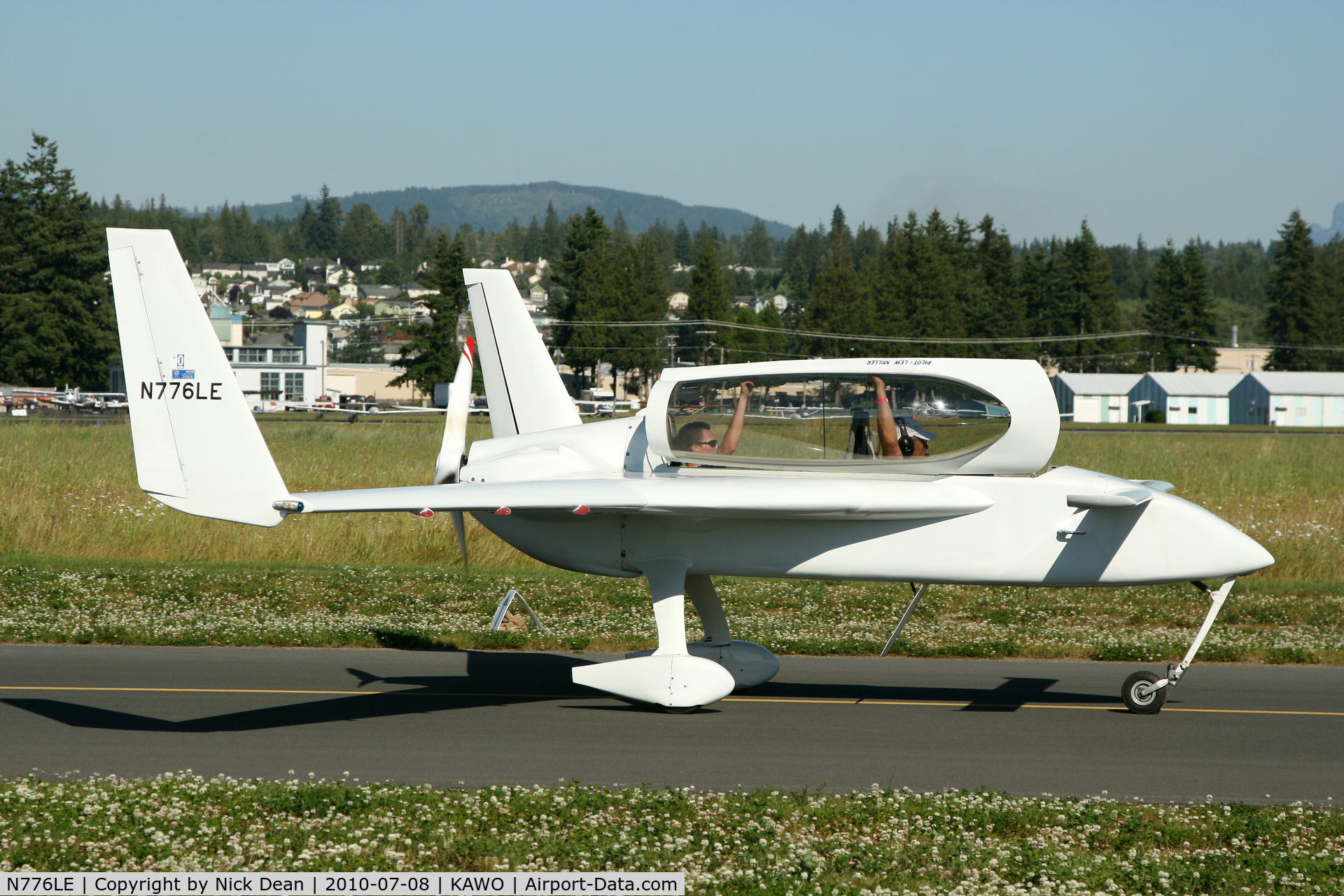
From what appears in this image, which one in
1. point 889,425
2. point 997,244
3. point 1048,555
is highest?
point 997,244

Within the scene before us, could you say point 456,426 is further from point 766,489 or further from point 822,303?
point 822,303

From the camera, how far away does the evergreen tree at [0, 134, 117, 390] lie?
223 feet

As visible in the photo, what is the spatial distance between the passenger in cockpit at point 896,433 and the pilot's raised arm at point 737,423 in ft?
3.02

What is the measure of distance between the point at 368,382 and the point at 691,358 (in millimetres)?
35239

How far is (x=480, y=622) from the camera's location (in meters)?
12.6

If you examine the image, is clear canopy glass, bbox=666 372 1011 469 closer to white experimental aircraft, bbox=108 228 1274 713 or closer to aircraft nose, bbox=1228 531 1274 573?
white experimental aircraft, bbox=108 228 1274 713

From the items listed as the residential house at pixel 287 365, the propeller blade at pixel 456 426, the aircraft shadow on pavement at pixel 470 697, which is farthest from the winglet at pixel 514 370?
the residential house at pixel 287 365

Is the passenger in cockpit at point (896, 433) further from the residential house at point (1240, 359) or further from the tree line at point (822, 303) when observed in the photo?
the residential house at point (1240, 359)

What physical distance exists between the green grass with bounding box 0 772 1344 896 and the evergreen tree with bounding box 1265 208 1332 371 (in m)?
108

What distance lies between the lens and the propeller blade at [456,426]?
955cm

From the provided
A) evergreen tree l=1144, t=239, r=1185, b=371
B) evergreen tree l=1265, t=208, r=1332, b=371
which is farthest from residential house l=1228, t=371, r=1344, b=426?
evergreen tree l=1144, t=239, r=1185, b=371

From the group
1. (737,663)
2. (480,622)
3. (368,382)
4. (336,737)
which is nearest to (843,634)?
(737,663)

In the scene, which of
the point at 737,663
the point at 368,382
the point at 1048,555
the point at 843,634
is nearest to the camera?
the point at 1048,555

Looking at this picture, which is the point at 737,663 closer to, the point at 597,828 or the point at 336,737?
the point at 336,737
